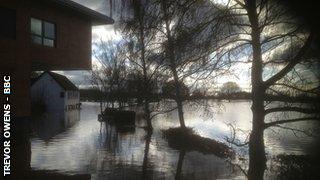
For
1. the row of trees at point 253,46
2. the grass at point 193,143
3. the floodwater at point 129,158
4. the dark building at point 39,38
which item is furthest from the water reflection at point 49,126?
the row of trees at point 253,46

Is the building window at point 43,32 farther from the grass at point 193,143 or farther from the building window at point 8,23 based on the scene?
the grass at point 193,143

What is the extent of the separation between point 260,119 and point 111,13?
17.2 ft

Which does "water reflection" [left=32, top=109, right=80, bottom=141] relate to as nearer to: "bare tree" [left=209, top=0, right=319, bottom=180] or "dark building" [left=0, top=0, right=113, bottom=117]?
"dark building" [left=0, top=0, right=113, bottom=117]

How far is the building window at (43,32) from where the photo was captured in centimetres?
2269

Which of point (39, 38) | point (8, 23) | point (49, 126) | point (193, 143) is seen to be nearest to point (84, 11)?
point (39, 38)

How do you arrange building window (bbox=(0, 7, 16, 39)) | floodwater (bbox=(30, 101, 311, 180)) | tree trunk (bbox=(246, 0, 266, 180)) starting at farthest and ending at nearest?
building window (bbox=(0, 7, 16, 39)) → floodwater (bbox=(30, 101, 311, 180)) → tree trunk (bbox=(246, 0, 266, 180))

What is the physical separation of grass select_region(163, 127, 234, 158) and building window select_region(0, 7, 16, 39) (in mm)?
10146

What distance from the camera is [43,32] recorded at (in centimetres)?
2338

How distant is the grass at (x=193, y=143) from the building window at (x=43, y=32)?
9227 millimetres

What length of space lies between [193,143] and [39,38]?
1067cm

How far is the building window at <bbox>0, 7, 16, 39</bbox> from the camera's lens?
2014 centimetres

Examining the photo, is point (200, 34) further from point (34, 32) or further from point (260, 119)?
point (34, 32)

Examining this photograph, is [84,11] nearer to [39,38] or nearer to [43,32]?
[43,32]

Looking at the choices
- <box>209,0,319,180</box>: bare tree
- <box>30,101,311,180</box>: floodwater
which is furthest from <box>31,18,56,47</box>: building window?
<box>209,0,319,180</box>: bare tree
